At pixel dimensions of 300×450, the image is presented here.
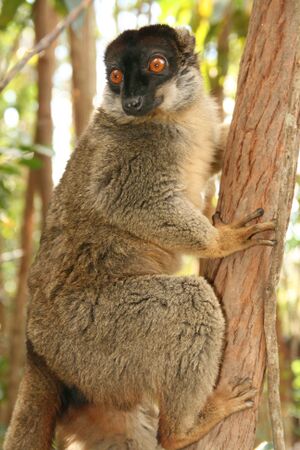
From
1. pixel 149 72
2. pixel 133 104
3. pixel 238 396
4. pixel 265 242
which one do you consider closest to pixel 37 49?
pixel 133 104

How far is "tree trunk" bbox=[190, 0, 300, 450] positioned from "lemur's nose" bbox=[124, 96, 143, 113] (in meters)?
0.67

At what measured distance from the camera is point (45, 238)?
4.38 meters

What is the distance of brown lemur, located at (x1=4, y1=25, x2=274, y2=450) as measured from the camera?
366 centimetres

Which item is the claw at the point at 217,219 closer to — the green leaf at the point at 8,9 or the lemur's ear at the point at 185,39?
the lemur's ear at the point at 185,39

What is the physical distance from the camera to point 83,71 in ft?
23.4

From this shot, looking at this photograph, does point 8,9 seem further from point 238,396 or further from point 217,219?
point 238,396

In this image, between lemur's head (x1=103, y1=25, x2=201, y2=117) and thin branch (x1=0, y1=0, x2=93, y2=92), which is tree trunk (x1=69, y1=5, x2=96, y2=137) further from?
lemur's head (x1=103, y1=25, x2=201, y2=117)

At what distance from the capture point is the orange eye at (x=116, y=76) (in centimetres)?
434

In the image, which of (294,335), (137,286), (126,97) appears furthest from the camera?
(294,335)

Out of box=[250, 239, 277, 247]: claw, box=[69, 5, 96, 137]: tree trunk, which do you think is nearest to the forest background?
box=[69, 5, 96, 137]: tree trunk

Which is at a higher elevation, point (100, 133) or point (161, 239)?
point (100, 133)

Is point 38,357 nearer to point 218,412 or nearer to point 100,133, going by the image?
point 218,412

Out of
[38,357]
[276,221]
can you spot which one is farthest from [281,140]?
[38,357]

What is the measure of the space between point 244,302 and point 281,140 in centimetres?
89
